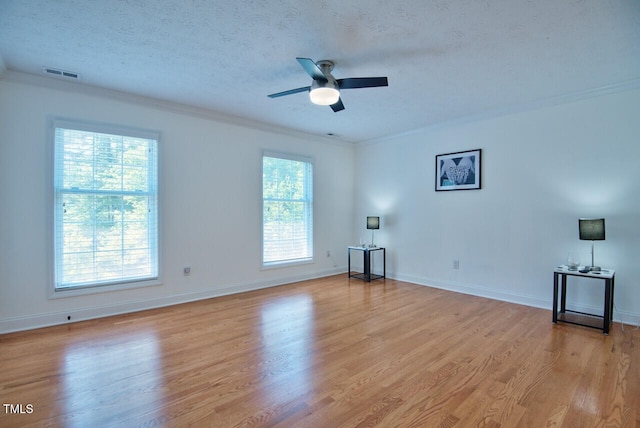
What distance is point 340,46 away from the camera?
2633 mm

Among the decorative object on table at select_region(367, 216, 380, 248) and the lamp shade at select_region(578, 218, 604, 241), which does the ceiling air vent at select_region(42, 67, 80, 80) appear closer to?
the decorative object on table at select_region(367, 216, 380, 248)

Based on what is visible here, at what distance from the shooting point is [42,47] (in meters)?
2.67

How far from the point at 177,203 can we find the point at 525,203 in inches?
181

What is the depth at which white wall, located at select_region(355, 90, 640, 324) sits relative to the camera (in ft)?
11.3

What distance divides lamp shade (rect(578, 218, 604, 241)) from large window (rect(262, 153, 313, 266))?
3801 mm

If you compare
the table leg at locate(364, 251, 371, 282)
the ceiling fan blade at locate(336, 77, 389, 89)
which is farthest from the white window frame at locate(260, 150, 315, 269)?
the ceiling fan blade at locate(336, 77, 389, 89)

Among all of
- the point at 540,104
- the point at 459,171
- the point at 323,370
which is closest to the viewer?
the point at 323,370

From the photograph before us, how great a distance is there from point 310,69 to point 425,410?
260 cm

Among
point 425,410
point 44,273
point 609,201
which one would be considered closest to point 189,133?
point 44,273

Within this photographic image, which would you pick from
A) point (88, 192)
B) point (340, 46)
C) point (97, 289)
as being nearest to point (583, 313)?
point (340, 46)

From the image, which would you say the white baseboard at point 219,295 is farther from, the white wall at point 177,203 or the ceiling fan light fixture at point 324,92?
the ceiling fan light fixture at point 324,92

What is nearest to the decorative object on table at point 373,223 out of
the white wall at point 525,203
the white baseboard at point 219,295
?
the white wall at point 525,203

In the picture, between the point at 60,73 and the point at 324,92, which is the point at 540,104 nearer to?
the point at 324,92

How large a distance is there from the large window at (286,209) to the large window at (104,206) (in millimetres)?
1690
